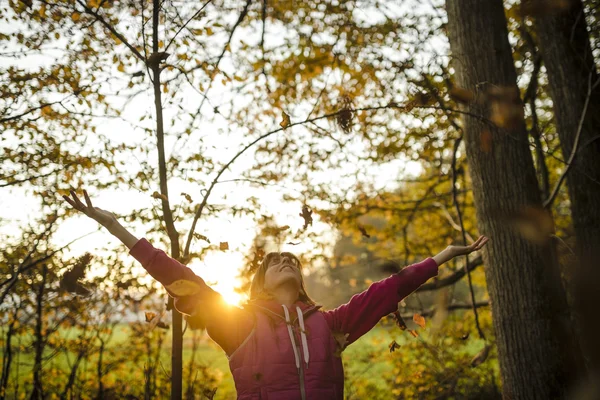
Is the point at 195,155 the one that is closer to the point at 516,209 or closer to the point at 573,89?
the point at 516,209

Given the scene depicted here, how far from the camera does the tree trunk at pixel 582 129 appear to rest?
403 centimetres

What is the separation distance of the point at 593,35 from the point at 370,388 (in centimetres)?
647

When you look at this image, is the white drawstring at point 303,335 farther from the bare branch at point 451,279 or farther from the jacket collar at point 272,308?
the bare branch at point 451,279

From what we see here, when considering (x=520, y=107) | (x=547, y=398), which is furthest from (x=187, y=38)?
(x=547, y=398)

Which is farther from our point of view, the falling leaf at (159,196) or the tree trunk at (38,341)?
the tree trunk at (38,341)

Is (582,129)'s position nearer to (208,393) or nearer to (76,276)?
(208,393)

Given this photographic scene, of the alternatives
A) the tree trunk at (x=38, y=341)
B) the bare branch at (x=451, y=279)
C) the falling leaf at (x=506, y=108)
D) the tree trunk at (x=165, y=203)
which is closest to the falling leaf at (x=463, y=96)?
the falling leaf at (x=506, y=108)

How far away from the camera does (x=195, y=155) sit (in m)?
3.62

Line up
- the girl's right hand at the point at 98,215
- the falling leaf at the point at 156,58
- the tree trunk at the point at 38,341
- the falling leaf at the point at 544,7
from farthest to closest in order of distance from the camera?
the tree trunk at the point at 38,341 < the falling leaf at the point at 544,7 < the falling leaf at the point at 156,58 < the girl's right hand at the point at 98,215

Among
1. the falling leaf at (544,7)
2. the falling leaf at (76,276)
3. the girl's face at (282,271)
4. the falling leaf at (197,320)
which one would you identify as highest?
the falling leaf at (544,7)

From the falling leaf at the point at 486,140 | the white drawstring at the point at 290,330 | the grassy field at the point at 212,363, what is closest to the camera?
the white drawstring at the point at 290,330

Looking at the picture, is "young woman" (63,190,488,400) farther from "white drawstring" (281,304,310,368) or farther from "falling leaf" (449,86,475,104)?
"falling leaf" (449,86,475,104)

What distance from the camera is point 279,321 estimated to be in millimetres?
2418

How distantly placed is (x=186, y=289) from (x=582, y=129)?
404 cm
